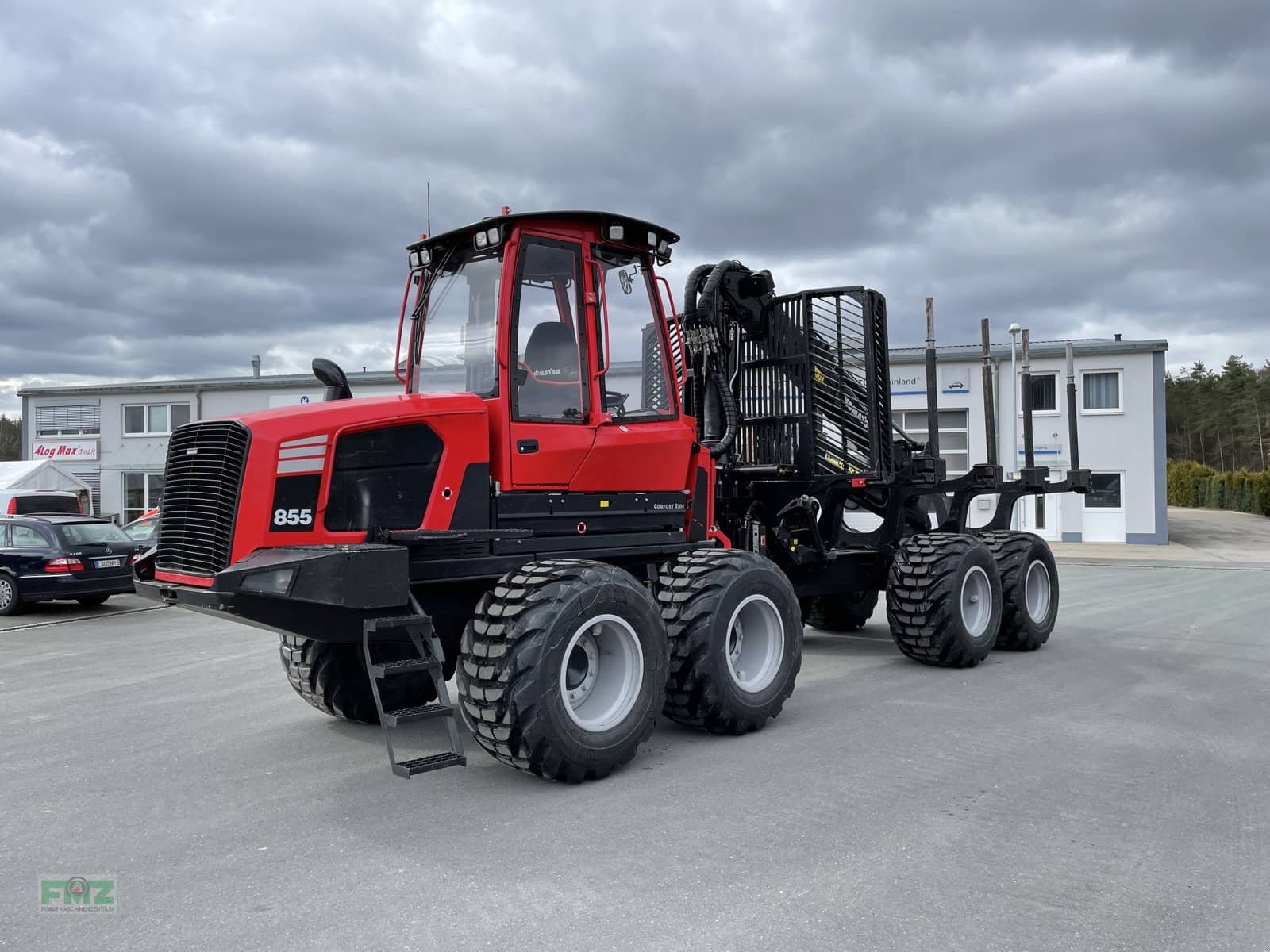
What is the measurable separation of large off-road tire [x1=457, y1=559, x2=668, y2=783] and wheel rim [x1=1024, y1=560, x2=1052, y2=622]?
5.66m

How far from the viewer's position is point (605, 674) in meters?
6.05

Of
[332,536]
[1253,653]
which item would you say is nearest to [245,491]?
[332,536]

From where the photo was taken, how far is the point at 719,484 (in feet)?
30.0

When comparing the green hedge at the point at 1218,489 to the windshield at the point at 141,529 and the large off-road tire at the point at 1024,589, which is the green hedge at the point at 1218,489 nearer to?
the large off-road tire at the point at 1024,589

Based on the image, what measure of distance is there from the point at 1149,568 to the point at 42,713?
69.2ft

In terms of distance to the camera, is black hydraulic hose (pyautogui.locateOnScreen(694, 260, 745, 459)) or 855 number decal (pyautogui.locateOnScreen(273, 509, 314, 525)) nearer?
855 number decal (pyautogui.locateOnScreen(273, 509, 314, 525))

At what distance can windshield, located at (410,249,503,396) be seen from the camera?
20.4 ft

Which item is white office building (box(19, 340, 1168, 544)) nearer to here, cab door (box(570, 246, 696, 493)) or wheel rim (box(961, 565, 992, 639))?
wheel rim (box(961, 565, 992, 639))

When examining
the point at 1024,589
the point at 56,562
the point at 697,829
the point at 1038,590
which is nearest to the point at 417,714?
the point at 697,829

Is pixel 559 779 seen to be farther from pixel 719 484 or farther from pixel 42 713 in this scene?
pixel 42 713

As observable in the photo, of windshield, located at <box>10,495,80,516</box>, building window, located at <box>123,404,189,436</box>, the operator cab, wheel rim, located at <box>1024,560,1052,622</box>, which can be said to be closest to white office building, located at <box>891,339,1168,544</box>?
wheel rim, located at <box>1024,560,1052,622</box>

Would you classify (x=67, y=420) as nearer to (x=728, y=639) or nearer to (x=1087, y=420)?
(x=1087, y=420)

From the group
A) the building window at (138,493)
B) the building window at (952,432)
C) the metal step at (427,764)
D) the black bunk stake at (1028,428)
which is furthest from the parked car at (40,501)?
the building window at (952,432)

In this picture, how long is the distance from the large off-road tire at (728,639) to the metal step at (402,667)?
1.61m
